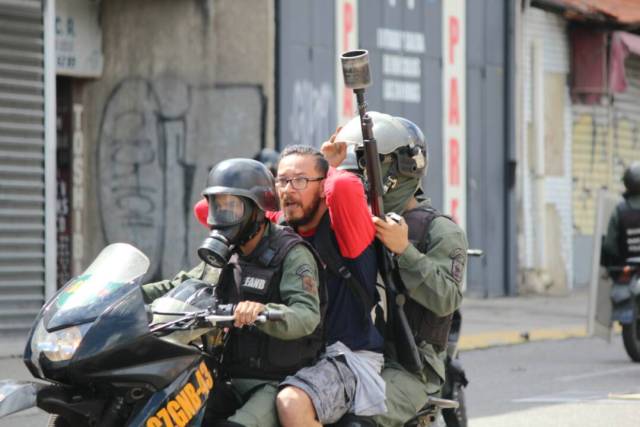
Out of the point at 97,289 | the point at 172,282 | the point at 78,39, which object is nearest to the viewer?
the point at 97,289

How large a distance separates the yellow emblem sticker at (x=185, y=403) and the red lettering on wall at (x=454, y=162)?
1484cm

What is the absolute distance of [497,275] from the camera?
66.5 ft

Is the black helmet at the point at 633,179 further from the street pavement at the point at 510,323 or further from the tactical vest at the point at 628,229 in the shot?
the street pavement at the point at 510,323

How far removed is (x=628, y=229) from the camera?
41.0 feet

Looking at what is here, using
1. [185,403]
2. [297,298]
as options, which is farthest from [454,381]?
[185,403]

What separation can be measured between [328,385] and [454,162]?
14705 millimetres

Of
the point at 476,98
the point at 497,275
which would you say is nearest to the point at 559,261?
the point at 497,275

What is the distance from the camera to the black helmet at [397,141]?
541 centimetres

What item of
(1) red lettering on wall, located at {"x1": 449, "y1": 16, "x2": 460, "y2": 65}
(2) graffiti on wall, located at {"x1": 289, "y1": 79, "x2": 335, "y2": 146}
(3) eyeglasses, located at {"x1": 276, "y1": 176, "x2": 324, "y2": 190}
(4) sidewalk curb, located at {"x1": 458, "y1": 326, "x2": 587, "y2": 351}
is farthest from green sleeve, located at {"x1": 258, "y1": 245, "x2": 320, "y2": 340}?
(1) red lettering on wall, located at {"x1": 449, "y1": 16, "x2": 460, "y2": 65}

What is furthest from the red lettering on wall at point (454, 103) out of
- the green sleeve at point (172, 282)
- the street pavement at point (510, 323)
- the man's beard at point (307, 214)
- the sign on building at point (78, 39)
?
the man's beard at point (307, 214)

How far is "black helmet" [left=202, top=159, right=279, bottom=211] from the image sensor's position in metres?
4.73

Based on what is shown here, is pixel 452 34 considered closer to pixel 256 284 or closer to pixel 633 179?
pixel 633 179

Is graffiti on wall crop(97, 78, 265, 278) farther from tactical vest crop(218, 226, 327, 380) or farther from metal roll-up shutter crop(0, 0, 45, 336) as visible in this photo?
tactical vest crop(218, 226, 327, 380)

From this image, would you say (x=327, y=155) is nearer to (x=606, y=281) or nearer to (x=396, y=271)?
(x=396, y=271)
